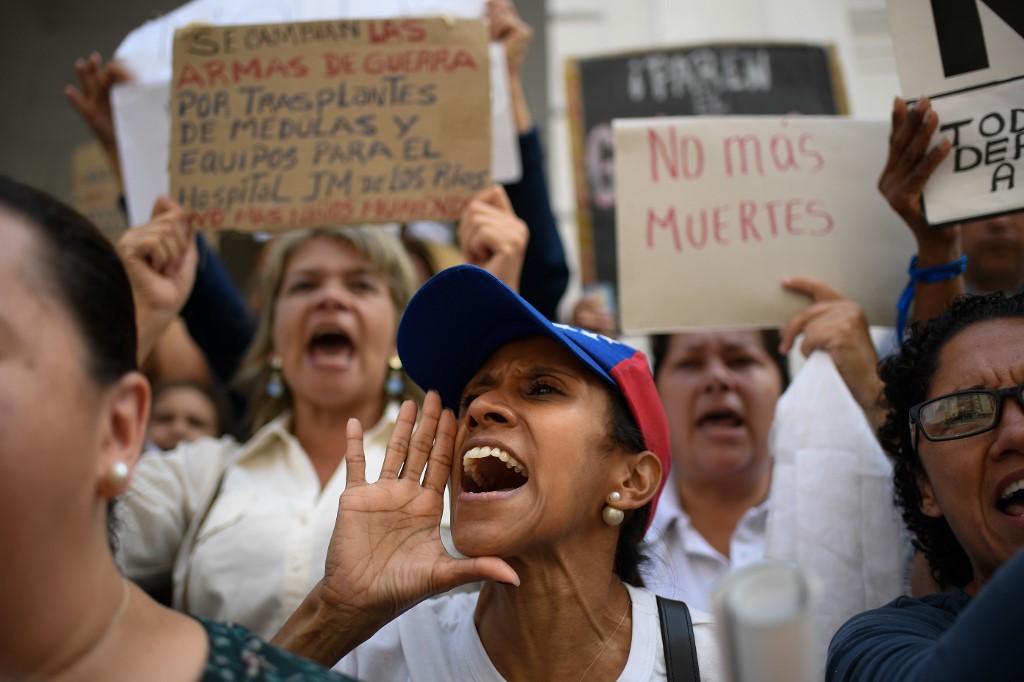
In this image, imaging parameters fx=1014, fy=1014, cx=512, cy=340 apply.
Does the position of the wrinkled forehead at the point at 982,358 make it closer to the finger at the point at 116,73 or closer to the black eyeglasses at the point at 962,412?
the black eyeglasses at the point at 962,412

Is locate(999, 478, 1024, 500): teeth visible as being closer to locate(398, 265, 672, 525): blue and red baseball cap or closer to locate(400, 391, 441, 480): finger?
locate(398, 265, 672, 525): blue and red baseball cap

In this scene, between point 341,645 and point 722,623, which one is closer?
point 722,623

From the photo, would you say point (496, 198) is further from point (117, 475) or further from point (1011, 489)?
point (117, 475)

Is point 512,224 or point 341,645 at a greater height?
point 512,224

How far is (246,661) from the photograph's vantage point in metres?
1.51

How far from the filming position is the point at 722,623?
119cm

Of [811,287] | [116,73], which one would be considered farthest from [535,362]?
[116,73]

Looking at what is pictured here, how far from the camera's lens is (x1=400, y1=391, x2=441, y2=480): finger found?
7.29ft

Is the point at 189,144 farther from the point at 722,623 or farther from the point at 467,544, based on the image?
the point at 722,623

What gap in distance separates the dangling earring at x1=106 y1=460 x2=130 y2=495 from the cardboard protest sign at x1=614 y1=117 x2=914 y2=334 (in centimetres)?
184

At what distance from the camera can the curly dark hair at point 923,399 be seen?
2.35 meters

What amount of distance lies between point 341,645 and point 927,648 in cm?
108

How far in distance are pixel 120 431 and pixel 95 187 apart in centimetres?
326

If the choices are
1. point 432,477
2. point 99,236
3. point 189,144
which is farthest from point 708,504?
point 99,236
